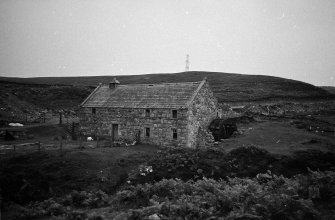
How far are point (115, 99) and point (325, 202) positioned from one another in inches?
1124

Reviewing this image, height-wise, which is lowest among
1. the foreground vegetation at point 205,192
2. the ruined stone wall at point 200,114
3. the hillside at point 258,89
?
the foreground vegetation at point 205,192

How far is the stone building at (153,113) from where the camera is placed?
29.9 meters

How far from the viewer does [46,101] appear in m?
62.8

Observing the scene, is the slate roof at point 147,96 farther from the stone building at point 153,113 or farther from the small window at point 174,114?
the small window at point 174,114

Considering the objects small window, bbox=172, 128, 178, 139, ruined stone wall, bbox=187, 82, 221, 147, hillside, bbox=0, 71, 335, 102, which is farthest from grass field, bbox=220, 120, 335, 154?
hillside, bbox=0, 71, 335, 102

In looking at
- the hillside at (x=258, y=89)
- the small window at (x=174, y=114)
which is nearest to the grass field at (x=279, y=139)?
the small window at (x=174, y=114)

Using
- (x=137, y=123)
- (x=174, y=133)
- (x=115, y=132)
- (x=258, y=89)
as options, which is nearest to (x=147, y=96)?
(x=137, y=123)

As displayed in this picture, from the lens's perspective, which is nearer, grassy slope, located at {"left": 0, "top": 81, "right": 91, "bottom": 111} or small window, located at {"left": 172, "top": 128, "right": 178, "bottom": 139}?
small window, located at {"left": 172, "top": 128, "right": 178, "bottom": 139}

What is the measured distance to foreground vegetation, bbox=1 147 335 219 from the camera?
10.3m

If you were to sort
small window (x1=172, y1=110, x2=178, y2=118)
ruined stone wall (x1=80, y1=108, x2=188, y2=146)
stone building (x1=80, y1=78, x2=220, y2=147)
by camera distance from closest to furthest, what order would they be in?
ruined stone wall (x1=80, y1=108, x2=188, y2=146) → stone building (x1=80, y1=78, x2=220, y2=147) → small window (x1=172, y1=110, x2=178, y2=118)

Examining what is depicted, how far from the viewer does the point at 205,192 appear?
1358 centimetres

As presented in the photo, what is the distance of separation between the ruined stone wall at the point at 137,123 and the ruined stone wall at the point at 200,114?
1.10 meters

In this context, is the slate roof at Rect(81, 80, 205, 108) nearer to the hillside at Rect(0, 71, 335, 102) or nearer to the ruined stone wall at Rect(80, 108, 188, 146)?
the ruined stone wall at Rect(80, 108, 188, 146)

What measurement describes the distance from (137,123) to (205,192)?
1955 centimetres
